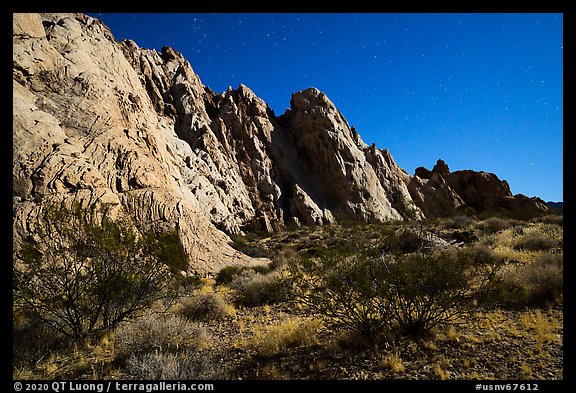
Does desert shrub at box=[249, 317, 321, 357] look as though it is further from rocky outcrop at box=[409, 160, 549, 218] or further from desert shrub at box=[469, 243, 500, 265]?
rocky outcrop at box=[409, 160, 549, 218]

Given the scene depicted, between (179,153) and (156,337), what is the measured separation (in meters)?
29.4

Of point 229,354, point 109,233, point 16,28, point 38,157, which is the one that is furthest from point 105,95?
point 229,354

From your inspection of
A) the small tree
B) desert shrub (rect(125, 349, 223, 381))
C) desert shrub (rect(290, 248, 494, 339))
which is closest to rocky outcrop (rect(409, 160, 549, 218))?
desert shrub (rect(290, 248, 494, 339))

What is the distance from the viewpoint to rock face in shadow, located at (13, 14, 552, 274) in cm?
1278

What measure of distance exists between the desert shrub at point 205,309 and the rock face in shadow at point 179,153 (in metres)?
5.02

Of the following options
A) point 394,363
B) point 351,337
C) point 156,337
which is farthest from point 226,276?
point 394,363

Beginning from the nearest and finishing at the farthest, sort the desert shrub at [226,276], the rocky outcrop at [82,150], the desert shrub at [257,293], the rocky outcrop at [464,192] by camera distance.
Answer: the desert shrub at [257,293] → the rocky outcrop at [82,150] → the desert shrub at [226,276] → the rocky outcrop at [464,192]

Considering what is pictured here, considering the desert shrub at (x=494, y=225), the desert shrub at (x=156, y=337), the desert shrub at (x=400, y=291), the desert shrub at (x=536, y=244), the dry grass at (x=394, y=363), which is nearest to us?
the dry grass at (x=394, y=363)

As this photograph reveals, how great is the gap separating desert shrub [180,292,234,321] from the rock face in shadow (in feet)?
16.5

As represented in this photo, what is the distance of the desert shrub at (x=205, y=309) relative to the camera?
8195mm

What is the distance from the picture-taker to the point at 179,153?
105ft

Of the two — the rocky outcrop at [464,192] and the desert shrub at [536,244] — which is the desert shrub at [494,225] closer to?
the desert shrub at [536,244]

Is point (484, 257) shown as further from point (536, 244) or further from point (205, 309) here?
point (205, 309)

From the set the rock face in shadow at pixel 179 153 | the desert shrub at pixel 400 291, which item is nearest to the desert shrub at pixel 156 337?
the desert shrub at pixel 400 291
